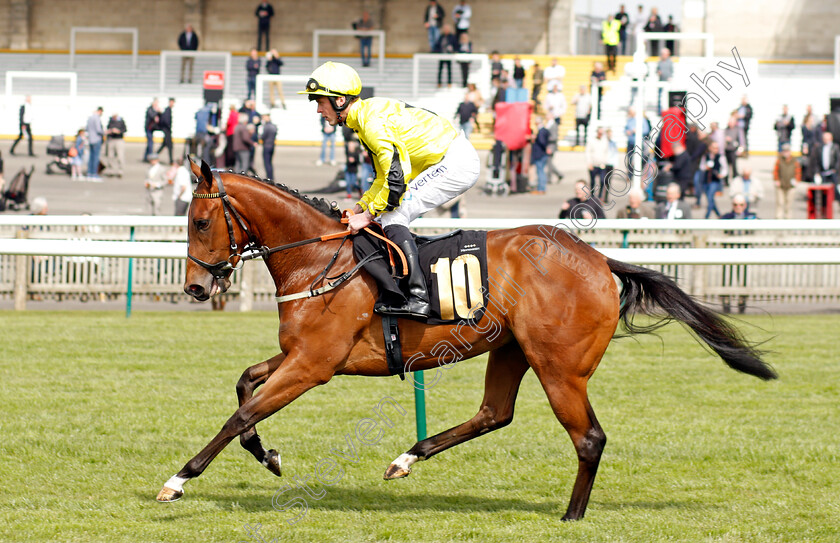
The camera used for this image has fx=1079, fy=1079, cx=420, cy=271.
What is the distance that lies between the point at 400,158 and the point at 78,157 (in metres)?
19.6

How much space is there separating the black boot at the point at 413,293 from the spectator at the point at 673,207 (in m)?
8.25

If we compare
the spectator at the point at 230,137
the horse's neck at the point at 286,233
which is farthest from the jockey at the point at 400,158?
the spectator at the point at 230,137

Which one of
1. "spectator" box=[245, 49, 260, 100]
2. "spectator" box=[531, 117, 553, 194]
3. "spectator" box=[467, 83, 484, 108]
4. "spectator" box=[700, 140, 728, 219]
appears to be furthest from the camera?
"spectator" box=[245, 49, 260, 100]

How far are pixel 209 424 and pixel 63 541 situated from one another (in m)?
2.13

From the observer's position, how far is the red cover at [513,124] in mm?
19906

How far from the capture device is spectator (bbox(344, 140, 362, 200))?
64.2 ft

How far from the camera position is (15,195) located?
18812 millimetres

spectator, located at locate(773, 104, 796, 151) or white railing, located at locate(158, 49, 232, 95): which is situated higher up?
white railing, located at locate(158, 49, 232, 95)

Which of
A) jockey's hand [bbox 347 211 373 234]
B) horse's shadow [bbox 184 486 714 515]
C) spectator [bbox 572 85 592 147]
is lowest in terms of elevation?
horse's shadow [bbox 184 486 714 515]

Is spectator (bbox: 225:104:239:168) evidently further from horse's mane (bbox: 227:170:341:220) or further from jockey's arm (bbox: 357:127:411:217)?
jockey's arm (bbox: 357:127:411:217)

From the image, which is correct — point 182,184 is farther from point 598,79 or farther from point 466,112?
point 598,79

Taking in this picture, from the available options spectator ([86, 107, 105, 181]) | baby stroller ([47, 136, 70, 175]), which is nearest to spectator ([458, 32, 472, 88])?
spectator ([86, 107, 105, 181])

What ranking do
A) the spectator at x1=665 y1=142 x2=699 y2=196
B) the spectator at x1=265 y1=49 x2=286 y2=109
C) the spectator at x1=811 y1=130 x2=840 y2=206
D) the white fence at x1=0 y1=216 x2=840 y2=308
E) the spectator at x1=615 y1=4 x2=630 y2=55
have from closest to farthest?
the white fence at x1=0 y1=216 x2=840 y2=308 < the spectator at x1=665 y1=142 x2=699 y2=196 < the spectator at x1=811 y1=130 x2=840 y2=206 < the spectator at x1=265 y1=49 x2=286 y2=109 < the spectator at x1=615 y1=4 x2=630 y2=55

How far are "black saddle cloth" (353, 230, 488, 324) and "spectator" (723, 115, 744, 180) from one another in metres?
→ 16.9
